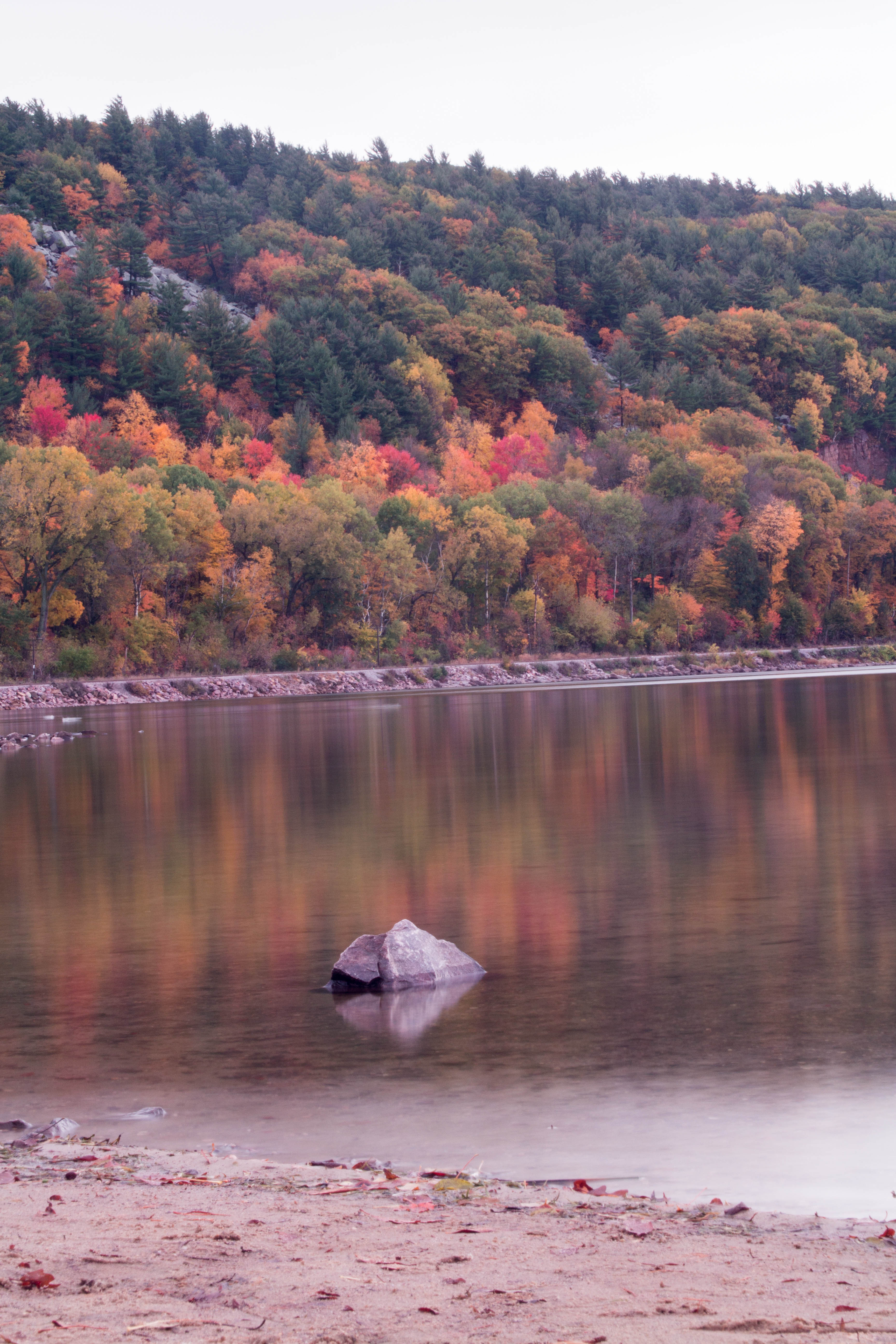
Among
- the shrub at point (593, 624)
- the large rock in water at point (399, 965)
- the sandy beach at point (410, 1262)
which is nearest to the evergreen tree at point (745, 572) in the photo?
the shrub at point (593, 624)

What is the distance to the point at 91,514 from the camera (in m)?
80.5

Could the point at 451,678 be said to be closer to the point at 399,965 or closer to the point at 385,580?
the point at 385,580

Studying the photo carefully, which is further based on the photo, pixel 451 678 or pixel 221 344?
pixel 221 344

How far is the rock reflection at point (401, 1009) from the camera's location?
10.7m

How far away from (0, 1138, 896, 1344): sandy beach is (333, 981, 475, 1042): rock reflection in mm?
3420

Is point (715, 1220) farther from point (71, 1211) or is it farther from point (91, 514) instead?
point (91, 514)

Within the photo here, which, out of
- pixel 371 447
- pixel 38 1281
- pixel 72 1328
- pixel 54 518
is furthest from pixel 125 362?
pixel 72 1328

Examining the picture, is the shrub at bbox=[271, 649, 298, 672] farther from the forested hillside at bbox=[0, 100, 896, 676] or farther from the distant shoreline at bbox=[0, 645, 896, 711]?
the distant shoreline at bbox=[0, 645, 896, 711]

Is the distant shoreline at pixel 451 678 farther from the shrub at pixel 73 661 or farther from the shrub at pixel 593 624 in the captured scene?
the shrub at pixel 593 624

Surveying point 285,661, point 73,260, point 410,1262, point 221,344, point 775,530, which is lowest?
point 410,1262

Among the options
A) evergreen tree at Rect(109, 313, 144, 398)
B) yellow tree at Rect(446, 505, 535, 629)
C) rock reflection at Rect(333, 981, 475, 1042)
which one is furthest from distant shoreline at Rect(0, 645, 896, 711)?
rock reflection at Rect(333, 981, 475, 1042)

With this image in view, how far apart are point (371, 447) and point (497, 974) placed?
123m

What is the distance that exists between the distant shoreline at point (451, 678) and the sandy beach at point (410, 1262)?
69.8m

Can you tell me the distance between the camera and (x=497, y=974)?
40.6 feet
